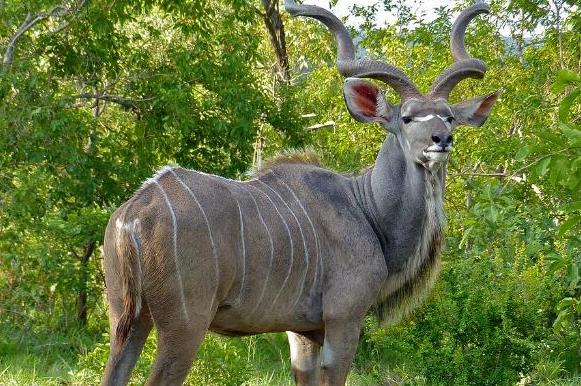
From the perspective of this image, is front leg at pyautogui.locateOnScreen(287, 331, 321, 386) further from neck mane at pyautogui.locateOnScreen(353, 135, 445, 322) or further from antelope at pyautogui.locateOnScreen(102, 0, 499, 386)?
neck mane at pyautogui.locateOnScreen(353, 135, 445, 322)

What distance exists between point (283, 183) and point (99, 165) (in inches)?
102

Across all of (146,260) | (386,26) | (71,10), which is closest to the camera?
(146,260)

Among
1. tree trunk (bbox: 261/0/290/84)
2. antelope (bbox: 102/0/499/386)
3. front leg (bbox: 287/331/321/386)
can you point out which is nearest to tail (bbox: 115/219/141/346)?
antelope (bbox: 102/0/499/386)

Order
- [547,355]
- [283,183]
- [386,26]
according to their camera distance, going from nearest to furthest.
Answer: [283,183] → [547,355] → [386,26]

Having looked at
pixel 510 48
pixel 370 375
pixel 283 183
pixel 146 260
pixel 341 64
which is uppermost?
pixel 510 48

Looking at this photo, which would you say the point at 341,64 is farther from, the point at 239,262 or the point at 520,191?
the point at 520,191

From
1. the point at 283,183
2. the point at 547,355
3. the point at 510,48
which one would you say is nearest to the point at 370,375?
the point at 547,355

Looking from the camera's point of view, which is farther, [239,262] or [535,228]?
[535,228]

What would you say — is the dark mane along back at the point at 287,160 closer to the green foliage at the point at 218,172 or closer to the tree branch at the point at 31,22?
the green foliage at the point at 218,172

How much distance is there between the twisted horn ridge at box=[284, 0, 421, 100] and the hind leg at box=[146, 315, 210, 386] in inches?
58.8

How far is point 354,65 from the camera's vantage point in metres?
4.71

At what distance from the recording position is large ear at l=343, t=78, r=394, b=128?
4609 millimetres

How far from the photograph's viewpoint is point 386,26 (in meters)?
9.60

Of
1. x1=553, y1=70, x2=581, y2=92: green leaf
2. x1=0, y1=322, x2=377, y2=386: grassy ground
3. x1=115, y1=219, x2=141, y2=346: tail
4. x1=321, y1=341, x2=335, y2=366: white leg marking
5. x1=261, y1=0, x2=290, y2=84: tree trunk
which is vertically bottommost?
x1=0, y1=322, x2=377, y2=386: grassy ground
